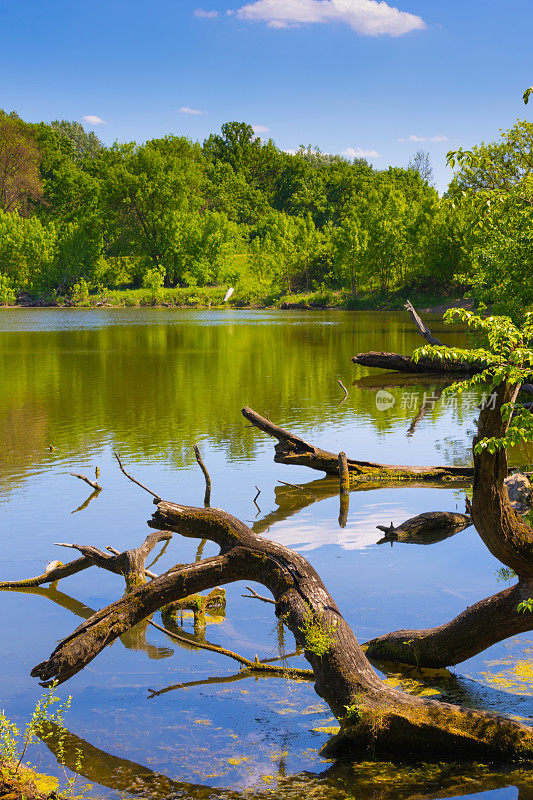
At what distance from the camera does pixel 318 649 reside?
6816 millimetres

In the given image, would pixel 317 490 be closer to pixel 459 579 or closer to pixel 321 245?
pixel 459 579

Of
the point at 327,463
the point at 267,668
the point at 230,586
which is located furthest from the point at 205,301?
the point at 267,668

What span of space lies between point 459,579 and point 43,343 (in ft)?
154

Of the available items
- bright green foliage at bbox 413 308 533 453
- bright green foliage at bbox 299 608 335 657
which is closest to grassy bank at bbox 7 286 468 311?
bright green foliage at bbox 299 608 335 657

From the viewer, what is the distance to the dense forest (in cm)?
10062

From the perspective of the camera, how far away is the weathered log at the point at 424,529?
13008 mm

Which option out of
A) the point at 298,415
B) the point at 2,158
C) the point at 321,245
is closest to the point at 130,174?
the point at 2,158

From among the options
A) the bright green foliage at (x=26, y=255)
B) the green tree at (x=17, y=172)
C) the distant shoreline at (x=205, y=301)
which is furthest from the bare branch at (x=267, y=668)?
the green tree at (x=17, y=172)

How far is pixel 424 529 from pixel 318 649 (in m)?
6.61

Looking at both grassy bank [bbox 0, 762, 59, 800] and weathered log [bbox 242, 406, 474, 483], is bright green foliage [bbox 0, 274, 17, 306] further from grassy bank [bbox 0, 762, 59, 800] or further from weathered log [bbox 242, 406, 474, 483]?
grassy bank [bbox 0, 762, 59, 800]

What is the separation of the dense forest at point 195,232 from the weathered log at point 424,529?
3072 inches

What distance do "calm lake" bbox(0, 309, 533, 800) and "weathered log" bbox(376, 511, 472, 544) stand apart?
0.68 feet

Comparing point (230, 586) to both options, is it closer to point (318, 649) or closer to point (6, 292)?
point (318, 649)

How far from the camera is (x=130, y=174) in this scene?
131m
